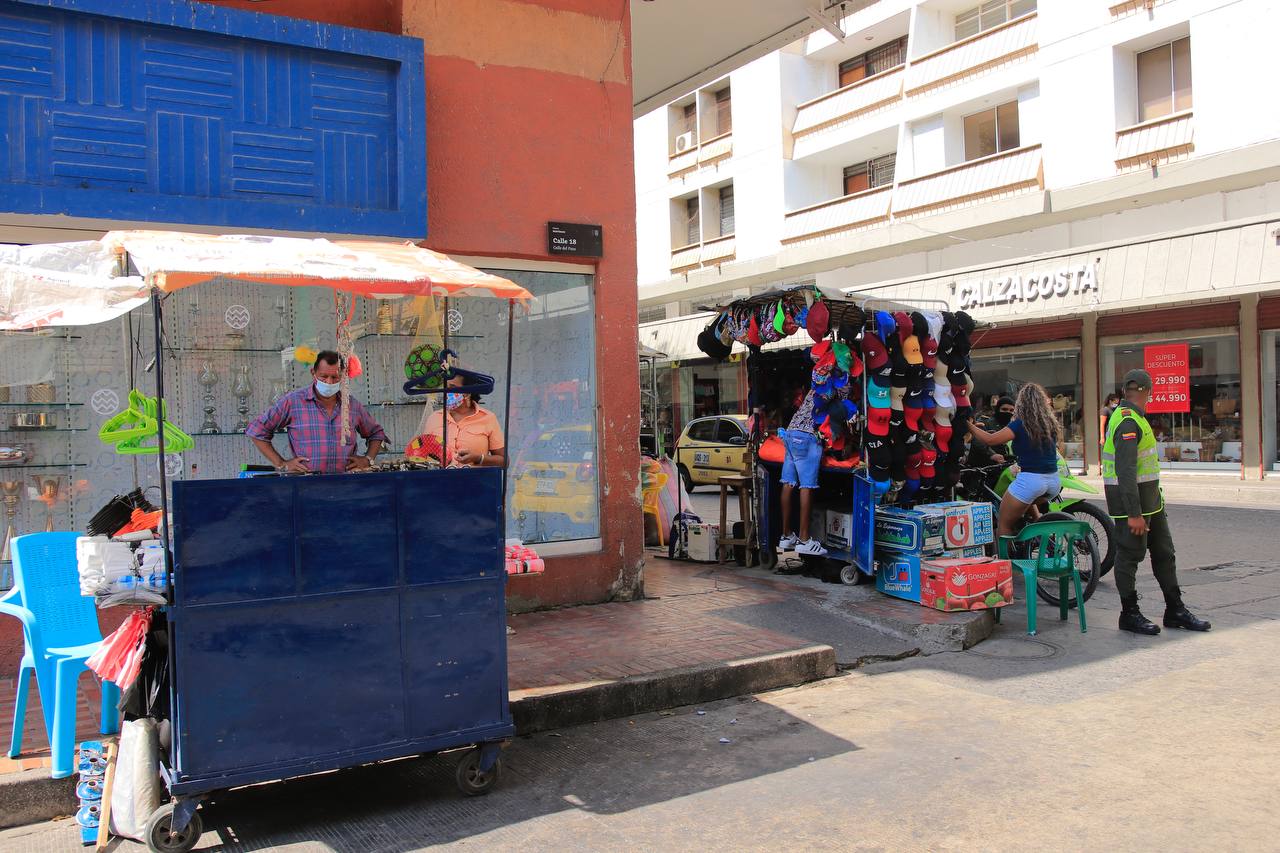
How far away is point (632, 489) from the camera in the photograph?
8.41 metres

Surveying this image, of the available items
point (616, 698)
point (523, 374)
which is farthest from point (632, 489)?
point (616, 698)

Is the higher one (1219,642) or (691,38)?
(691,38)

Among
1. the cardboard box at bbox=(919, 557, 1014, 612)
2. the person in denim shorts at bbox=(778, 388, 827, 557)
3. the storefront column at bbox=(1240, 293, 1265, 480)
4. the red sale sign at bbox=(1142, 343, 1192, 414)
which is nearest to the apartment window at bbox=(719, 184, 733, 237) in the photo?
the red sale sign at bbox=(1142, 343, 1192, 414)

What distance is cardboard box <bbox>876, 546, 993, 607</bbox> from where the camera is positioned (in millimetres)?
8039

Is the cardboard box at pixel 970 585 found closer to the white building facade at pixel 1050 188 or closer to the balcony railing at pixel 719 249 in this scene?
the white building facade at pixel 1050 188

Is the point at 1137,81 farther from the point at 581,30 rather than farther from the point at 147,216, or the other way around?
the point at 147,216

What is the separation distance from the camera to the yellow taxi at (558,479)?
8.36 m

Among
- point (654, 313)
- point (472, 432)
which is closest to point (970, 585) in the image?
point (472, 432)

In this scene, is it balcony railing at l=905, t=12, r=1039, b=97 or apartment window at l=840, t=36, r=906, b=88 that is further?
apartment window at l=840, t=36, r=906, b=88

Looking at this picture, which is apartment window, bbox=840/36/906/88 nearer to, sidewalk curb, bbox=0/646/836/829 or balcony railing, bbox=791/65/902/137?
balcony railing, bbox=791/65/902/137

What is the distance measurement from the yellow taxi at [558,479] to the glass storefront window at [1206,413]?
14077 mm

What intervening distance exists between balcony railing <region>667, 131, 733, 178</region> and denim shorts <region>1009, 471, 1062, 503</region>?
22.3m

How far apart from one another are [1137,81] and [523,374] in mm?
17186

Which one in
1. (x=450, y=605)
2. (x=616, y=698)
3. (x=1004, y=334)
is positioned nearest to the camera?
(x=450, y=605)
